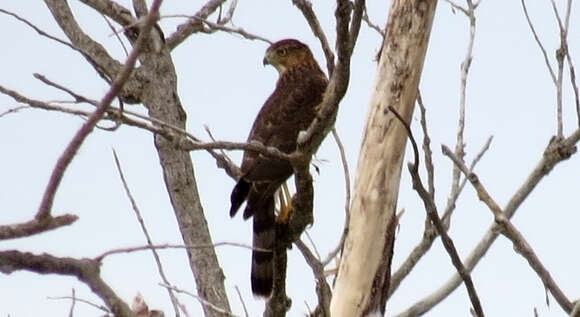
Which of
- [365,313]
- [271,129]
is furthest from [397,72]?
[271,129]

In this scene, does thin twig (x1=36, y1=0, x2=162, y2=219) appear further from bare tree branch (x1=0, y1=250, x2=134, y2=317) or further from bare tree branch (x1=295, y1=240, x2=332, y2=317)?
bare tree branch (x1=295, y1=240, x2=332, y2=317)

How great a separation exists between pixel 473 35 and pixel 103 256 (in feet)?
12.0

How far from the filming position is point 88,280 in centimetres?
194

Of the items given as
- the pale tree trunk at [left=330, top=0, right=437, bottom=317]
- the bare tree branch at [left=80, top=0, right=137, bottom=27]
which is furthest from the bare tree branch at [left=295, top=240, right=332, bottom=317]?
the bare tree branch at [left=80, top=0, right=137, bottom=27]

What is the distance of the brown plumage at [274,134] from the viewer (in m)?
6.02

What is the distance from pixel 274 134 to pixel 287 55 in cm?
154

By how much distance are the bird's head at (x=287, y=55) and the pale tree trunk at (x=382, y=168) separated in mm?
3614

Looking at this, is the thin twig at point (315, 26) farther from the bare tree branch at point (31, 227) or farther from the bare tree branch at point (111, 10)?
the bare tree branch at point (111, 10)

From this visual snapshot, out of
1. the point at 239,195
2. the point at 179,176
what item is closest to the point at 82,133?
the point at 239,195

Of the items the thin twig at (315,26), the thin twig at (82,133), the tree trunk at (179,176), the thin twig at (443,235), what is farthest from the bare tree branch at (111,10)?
the thin twig at (82,133)

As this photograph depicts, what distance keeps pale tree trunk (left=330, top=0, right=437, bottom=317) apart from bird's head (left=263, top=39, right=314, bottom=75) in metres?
3.61

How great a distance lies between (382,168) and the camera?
172 inches

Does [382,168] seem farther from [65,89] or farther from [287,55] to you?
[287,55]

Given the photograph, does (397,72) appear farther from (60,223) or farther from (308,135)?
(60,223)
